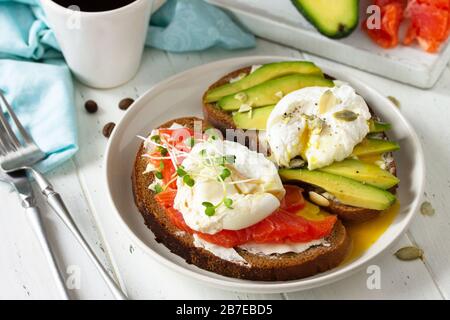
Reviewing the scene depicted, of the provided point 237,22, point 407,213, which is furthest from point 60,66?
point 407,213

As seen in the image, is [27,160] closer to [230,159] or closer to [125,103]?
[125,103]

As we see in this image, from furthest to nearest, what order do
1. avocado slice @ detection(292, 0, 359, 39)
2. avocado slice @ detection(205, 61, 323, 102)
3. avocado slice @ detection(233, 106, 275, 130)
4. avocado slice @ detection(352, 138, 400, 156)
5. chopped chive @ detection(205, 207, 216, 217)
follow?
avocado slice @ detection(292, 0, 359, 39)
avocado slice @ detection(205, 61, 323, 102)
avocado slice @ detection(233, 106, 275, 130)
avocado slice @ detection(352, 138, 400, 156)
chopped chive @ detection(205, 207, 216, 217)

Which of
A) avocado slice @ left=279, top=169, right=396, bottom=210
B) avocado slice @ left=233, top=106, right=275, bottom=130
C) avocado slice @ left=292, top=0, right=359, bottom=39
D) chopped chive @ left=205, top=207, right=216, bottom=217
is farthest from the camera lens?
avocado slice @ left=292, top=0, right=359, bottom=39

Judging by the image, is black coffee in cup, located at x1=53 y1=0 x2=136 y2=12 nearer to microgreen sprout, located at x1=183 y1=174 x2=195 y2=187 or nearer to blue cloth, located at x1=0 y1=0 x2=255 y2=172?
blue cloth, located at x1=0 y1=0 x2=255 y2=172

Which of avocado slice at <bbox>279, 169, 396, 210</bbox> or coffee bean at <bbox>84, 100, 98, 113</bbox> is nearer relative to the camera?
avocado slice at <bbox>279, 169, 396, 210</bbox>

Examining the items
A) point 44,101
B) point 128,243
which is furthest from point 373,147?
point 44,101

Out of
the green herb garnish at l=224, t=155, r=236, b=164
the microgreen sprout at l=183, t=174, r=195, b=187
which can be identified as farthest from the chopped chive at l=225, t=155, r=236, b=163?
the microgreen sprout at l=183, t=174, r=195, b=187
